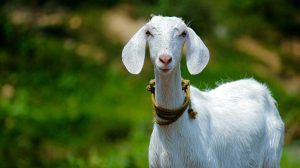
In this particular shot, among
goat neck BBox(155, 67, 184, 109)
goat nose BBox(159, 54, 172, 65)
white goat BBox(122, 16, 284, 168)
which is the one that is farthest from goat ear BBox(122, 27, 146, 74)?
goat nose BBox(159, 54, 172, 65)

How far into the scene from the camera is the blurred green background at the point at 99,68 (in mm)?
18422

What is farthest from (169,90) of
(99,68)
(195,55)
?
(99,68)

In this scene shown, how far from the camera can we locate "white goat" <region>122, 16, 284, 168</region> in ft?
23.1

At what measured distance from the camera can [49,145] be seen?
18594 mm

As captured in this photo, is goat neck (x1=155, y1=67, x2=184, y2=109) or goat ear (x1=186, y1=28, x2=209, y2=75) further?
goat neck (x1=155, y1=67, x2=184, y2=109)

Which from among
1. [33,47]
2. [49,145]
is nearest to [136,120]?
[49,145]

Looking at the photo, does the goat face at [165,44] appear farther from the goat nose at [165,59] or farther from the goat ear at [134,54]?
the goat nose at [165,59]

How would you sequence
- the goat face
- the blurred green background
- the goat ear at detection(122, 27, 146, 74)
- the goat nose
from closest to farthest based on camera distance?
the goat nose < the goat face < the goat ear at detection(122, 27, 146, 74) < the blurred green background

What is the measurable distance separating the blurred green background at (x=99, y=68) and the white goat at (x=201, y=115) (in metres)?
5.23

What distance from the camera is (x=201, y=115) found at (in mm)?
7730

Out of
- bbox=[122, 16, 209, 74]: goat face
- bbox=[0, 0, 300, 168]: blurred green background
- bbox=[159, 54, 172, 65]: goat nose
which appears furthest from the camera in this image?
bbox=[0, 0, 300, 168]: blurred green background

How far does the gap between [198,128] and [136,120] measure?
1264 cm

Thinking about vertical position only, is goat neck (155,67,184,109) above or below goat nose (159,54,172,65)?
below

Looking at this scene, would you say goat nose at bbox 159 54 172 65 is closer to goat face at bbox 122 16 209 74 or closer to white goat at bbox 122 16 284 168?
white goat at bbox 122 16 284 168
